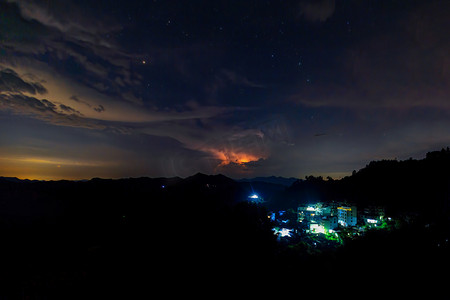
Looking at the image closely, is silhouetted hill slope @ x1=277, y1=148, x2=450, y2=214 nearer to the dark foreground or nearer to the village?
the village

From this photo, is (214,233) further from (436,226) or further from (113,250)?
(436,226)

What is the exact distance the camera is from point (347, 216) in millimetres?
38688

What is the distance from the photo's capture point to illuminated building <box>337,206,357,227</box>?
37.8 m

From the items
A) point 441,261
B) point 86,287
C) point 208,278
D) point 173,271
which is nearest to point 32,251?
point 86,287

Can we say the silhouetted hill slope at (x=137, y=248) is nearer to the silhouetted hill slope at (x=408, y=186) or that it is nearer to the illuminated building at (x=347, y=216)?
the illuminated building at (x=347, y=216)

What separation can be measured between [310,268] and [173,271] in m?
10.4

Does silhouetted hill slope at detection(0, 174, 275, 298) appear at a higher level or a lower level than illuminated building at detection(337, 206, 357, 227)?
higher

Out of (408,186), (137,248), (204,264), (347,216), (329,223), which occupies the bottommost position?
(329,223)

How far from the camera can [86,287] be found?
867cm

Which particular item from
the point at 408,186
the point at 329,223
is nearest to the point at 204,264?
the point at 329,223

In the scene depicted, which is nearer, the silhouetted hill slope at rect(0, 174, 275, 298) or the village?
the silhouetted hill slope at rect(0, 174, 275, 298)

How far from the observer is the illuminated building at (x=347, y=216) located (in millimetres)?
37844

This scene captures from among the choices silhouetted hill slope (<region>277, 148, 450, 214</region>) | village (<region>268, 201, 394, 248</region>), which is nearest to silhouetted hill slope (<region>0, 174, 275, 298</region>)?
village (<region>268, 201, 394, 248</region>)

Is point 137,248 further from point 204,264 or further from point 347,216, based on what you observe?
point 347,216
